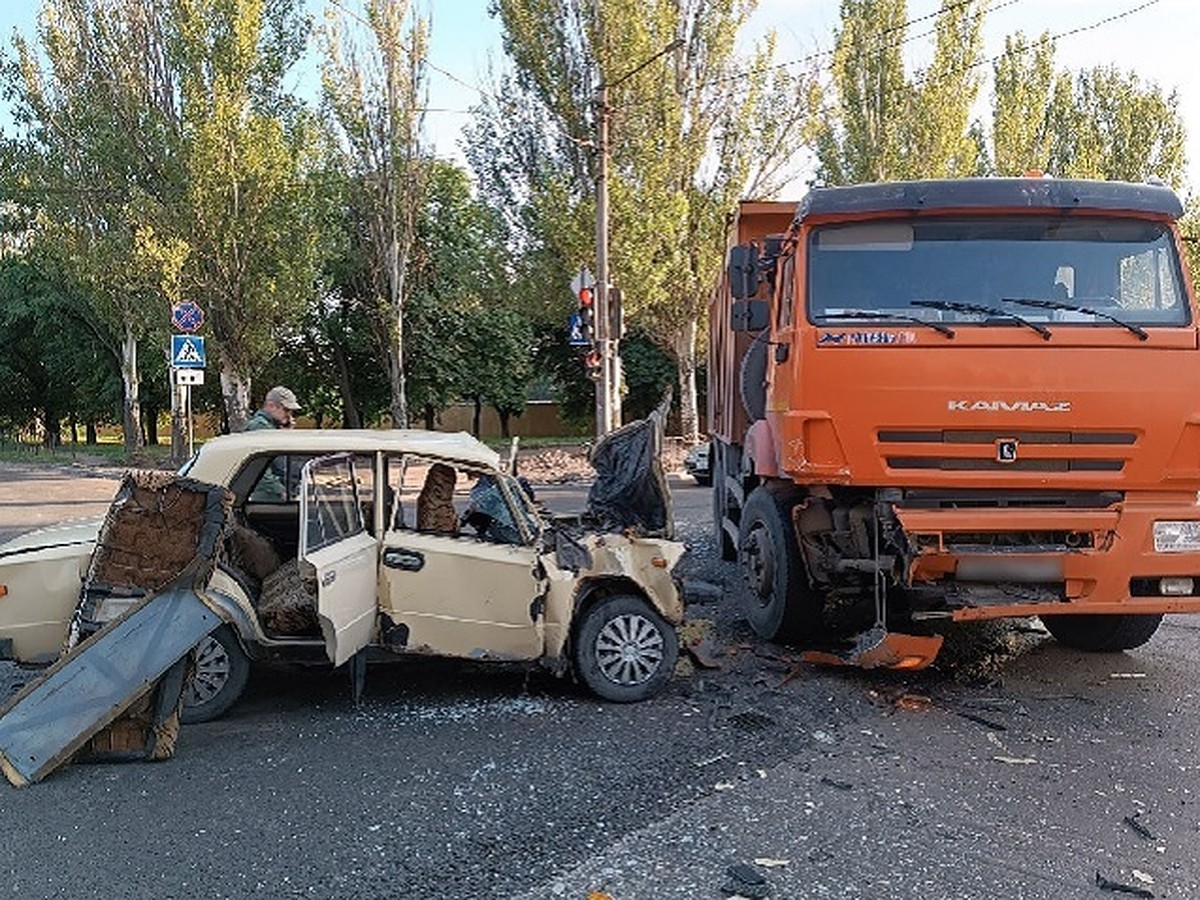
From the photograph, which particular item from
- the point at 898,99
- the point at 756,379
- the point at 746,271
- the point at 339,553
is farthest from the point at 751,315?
the point at 898,99

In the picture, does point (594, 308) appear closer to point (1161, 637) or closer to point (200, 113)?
point (200, 113)

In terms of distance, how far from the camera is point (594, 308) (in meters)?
19.1

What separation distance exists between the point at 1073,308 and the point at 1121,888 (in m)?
3.47

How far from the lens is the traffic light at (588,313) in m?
18.9

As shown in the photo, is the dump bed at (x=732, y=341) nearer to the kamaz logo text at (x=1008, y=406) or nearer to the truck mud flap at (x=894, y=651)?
the kamaz logo text at (x=1008, y=406)

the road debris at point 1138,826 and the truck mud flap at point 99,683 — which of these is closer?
the road debris at point 1138,826

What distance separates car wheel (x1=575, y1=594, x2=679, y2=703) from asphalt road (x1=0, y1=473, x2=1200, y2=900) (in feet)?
0.41

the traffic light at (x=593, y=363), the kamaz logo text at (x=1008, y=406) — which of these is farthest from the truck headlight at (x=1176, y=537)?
the traffic light at (x=593, y=363)

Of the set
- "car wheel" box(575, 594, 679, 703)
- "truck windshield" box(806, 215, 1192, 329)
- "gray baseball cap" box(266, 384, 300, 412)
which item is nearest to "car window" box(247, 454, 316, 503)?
"car wheel" box(575, 594, 679, 703)

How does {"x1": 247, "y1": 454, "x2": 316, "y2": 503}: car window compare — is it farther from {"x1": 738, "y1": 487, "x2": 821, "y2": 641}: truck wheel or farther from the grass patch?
the grass patch

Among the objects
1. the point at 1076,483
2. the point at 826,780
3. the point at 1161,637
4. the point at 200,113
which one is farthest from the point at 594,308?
the point at 826,780

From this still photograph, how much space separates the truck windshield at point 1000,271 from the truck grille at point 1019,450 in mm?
653

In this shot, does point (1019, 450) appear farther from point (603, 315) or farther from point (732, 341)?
point (603, 315)

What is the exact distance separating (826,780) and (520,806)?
1385mm
